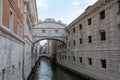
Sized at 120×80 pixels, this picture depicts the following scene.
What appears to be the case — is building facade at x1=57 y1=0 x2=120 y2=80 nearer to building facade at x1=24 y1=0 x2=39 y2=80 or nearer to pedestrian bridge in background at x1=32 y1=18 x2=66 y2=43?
building facade at x1=24 y1=0 x2=39 y2=80

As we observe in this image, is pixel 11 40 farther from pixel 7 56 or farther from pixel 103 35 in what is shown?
pixel 103 35

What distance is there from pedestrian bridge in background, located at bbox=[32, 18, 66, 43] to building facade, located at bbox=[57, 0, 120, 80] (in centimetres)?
783

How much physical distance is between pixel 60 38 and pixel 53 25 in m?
2.73

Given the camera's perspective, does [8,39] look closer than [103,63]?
Yes

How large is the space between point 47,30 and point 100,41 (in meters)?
14.6

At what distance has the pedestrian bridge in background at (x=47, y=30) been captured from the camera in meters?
26.5

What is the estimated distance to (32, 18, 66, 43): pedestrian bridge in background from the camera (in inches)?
1042

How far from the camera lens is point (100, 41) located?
44.1 ft

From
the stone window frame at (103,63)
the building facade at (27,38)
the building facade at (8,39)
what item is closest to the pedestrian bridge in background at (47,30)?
the building facade at (27,38)

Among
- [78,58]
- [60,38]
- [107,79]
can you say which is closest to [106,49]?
[107,79]

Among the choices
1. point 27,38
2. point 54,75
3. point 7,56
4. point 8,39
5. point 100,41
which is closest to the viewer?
point 7,56

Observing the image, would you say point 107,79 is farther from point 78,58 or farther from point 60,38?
point 60,38

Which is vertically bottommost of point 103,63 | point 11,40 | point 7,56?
point 103,63

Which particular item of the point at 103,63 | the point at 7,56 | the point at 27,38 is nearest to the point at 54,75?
the point at 27,38
